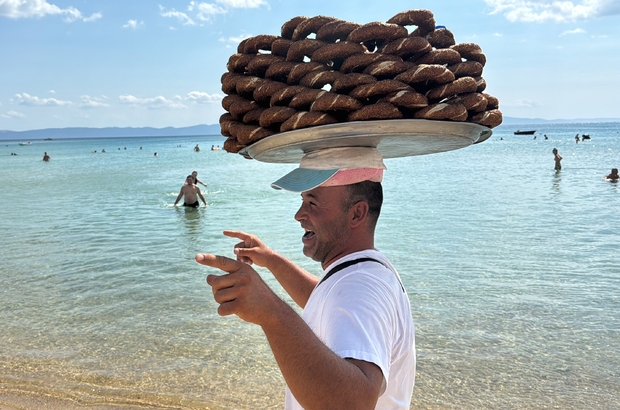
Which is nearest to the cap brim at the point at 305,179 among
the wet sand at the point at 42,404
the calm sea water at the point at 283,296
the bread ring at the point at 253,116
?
the bread ring at the point at 253,116

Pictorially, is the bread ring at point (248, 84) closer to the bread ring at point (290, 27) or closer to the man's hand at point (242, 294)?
A: the bread ring at point (290, 27)

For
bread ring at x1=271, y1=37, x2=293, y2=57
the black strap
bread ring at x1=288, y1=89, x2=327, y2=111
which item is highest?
bread ring at x1=271, y1=37, x2=293, y2=57

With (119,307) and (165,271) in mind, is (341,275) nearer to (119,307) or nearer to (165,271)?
(119,307)

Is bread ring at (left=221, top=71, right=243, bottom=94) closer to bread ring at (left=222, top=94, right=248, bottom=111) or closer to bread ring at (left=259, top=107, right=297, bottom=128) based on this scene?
bread ring at (left=222, top=94, right=248, bottom=111)

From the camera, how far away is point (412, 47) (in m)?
1.72

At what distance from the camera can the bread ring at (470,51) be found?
1862 mm

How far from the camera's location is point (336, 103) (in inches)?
65.1

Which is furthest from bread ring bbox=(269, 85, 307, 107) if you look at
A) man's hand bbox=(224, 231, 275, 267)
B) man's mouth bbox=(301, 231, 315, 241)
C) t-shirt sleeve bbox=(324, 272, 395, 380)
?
man's hand bbox=(224, 231, 275, 267)

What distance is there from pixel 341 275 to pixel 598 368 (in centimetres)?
570

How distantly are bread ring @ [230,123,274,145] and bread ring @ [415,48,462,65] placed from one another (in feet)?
1.96

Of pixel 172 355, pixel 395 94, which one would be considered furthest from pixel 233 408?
pixel 395 94

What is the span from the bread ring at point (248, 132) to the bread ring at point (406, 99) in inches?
18.2

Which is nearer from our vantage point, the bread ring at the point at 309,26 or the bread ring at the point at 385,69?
the bread ring at the point at 385,69

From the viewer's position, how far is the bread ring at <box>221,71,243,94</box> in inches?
78.0
